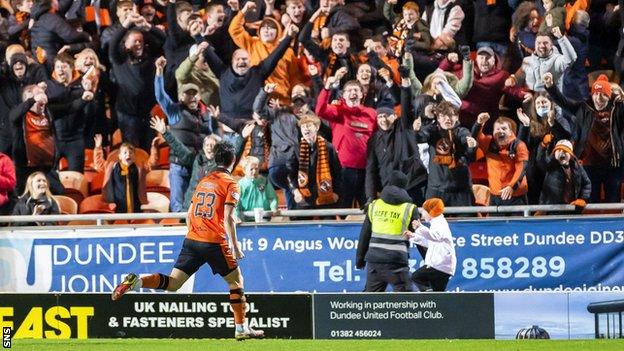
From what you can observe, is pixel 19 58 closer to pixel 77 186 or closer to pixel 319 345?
pixel 77 186

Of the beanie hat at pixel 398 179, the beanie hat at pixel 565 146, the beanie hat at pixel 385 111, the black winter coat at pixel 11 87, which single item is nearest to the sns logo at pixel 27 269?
the black winter coat at pixel 11 87

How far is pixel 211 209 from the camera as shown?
12.9 meters

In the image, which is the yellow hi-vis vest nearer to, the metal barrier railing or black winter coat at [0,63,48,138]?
the metal barrier railing

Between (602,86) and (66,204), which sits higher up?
(602,86)

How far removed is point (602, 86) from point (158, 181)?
6018 mm

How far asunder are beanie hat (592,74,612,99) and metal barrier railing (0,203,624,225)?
1.33 meters

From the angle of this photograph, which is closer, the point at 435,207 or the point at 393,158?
the point at 435,207

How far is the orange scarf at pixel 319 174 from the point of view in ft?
56.5

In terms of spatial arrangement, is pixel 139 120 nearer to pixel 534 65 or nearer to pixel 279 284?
pixel 279 284

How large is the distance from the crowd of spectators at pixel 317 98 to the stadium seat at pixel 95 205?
96 millimetres

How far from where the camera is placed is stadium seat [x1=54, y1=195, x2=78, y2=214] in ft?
60.8

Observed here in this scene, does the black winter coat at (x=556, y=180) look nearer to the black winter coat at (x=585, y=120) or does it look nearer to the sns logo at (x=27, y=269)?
the black winter coat at (x=585, y=120)

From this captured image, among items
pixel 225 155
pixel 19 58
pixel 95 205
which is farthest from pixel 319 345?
pixel 19 58

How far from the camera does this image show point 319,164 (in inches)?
679
